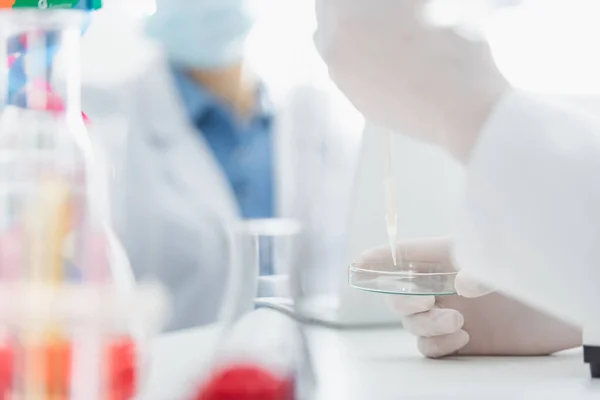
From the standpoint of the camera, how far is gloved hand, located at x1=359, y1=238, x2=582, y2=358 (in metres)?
0.55

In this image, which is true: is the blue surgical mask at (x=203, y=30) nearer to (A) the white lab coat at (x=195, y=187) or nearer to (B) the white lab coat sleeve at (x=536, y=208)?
(A) the white lab coat at (x=195, y=187)

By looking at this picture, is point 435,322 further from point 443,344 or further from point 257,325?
point 257,325

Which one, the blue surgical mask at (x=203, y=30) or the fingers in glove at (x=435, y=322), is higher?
the blue surgical mask at (x=203, y=30)

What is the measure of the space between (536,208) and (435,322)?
0.73 ft

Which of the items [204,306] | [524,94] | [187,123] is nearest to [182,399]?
[204,306]

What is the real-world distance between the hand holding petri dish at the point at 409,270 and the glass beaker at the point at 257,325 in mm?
98

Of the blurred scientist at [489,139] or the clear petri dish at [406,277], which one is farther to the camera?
the clear petri dish at [406,277]

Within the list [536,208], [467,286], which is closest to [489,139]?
[536,208]

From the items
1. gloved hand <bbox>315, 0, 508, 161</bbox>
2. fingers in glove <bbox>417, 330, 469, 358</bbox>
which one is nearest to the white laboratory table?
fingers in glove <bbox>417, 330, 469, 358</bbox>

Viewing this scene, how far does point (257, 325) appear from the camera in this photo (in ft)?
1.26

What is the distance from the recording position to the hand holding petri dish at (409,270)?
1.60 ft

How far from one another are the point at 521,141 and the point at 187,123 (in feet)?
0.62

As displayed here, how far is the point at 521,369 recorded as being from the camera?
522 millimetres

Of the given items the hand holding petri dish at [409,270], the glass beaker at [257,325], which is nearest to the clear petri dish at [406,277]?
the hand holding petri dish at [409,270]
